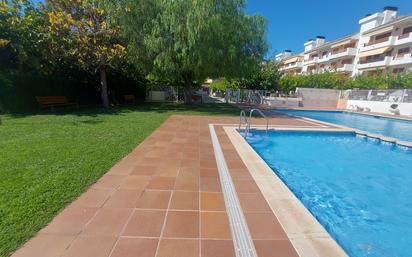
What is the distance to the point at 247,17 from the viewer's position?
14.4m

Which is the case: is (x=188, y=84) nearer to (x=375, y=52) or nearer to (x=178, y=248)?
(x=178, y=248)

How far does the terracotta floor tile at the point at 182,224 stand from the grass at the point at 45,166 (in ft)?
4.66

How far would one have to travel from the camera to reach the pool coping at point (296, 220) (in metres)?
2.34

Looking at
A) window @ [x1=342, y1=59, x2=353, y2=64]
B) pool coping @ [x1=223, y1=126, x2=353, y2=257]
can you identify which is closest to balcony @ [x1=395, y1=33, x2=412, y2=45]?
window @ [x1=342, y1=59, x2=353, y2=64]

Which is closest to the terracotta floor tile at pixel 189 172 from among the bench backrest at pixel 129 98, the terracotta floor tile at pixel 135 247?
the terracotta floor tile at pixel 135 247

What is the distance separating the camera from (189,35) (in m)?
12.2

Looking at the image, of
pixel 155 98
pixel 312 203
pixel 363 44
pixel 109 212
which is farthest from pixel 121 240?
pixel 363 44

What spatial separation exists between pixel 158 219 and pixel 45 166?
2.90m

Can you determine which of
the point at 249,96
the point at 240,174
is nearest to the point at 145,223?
the point at 240,174

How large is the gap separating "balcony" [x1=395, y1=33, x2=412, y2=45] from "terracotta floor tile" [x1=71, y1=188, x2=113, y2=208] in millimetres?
39165

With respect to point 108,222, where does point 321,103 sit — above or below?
above

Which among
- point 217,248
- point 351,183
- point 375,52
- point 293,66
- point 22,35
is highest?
point 293,66

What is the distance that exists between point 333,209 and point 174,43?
11.8 metres

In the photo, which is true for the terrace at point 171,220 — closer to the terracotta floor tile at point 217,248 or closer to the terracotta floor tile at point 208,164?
the terracotta floor tile at point 217,248
